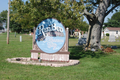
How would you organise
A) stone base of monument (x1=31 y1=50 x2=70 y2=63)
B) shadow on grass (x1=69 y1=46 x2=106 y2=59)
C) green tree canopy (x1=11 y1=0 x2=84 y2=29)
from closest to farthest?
stone base of monument (x1=31 y1=50 x2=70 y2=63)
green tree canopy (x1=11 y1=0 x2=84 y2=29)
shadow on grass (x1=69 y1=46 x2=106 y2=59)

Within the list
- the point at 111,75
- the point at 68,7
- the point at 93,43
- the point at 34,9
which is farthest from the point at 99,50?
the point at 111,75

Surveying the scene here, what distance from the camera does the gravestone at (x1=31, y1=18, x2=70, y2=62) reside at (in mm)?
9367

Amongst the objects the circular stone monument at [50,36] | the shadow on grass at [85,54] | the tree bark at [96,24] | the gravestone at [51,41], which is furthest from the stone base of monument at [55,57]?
the tree bark at [96,24]

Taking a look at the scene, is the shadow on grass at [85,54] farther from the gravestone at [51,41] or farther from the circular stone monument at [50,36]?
the circular stone monument at [50,36]

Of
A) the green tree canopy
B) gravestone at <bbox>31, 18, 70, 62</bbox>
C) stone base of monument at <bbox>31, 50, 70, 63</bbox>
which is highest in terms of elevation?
the green tree canopy

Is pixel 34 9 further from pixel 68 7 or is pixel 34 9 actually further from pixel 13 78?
pixel 13 78

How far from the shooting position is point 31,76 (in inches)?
250

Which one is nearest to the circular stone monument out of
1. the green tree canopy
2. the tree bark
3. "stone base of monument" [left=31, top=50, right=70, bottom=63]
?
"stone base of monument" [left=31, top=50, right=70, bottom=63]

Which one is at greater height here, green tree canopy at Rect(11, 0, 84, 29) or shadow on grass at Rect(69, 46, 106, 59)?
green tree canopy at Rect(11, 0, 84, 29)

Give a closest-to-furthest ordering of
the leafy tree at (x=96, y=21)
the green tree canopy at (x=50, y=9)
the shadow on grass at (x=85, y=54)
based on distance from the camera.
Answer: the green tree canopy at (x=50, y=9) → the shadow on grass at (x=85, y=54) → the leafy tree at (x=96, y=21)

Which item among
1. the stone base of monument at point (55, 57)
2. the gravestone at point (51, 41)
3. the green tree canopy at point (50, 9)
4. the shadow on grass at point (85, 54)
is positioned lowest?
the shadow on grass at point (85, 54)

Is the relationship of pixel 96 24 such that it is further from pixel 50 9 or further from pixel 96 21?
pixel 50 9

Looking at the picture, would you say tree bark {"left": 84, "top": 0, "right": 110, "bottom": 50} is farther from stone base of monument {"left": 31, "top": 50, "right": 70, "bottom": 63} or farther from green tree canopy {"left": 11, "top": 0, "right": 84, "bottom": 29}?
stone base of monument {"left": 31, "top": 50, "right": 70, "bottom": 63}

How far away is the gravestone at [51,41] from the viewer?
937 cm
